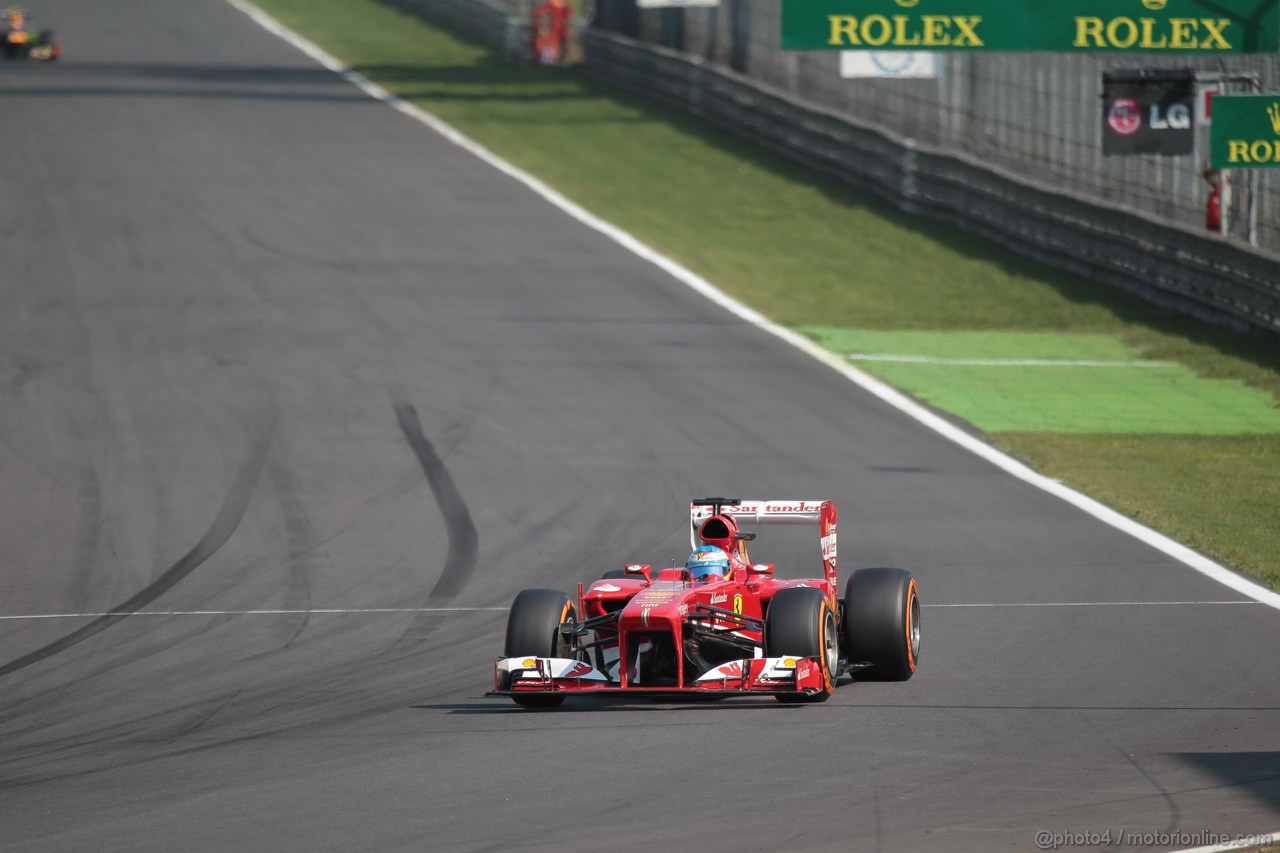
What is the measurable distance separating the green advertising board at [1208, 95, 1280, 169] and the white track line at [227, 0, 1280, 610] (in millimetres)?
4693

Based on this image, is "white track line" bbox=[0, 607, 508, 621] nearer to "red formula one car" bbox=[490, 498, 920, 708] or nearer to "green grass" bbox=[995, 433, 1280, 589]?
"red formula one car" bbox=[490, 498, 920, 708]

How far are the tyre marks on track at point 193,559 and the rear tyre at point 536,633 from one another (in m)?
3.79

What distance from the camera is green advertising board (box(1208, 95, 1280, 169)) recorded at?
844 inches

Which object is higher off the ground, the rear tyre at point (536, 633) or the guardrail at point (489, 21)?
the guardrail at point (489, 21)

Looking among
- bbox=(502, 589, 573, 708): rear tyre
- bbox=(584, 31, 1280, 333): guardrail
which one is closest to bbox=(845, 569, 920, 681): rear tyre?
bbox=(502, 589, 573, 708): rear tyre

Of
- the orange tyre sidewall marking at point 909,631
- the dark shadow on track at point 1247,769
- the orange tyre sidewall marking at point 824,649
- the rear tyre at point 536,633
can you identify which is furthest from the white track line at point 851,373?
the rear tyre at point 536,633

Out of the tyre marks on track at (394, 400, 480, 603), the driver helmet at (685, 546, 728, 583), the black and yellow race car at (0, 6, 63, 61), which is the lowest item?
the tyre marks on track at (394, 400, 480, 603)

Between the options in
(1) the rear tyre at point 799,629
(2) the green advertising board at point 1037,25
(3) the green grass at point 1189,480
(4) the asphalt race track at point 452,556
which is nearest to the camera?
(4) the asphalt race track at point 452,556

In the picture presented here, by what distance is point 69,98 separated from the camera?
42.8 metres

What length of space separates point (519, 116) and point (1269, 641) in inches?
1276

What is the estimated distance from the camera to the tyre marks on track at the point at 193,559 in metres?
13.2

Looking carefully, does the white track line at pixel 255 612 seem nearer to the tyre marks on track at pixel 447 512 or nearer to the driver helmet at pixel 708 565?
the tyre marks on track at pixel 447 512

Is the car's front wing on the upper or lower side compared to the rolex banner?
lower

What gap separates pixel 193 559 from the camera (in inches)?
631
